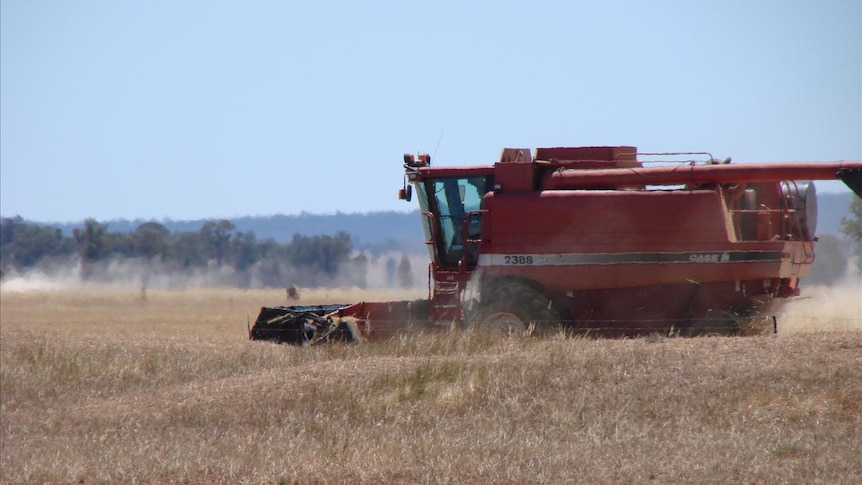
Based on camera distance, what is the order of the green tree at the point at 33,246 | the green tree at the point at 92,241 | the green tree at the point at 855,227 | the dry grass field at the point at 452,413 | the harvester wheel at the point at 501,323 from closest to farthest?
the dry grass field at the point at 452,413 < the harvester wheel at the point at 501,323 < the green tree at the point at 855,227 < the green tree at the point at 92,241 < the green tree at the point at 33,246

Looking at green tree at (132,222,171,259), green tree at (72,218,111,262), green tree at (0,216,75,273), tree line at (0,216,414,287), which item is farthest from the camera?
green tree at (0,216,75,273)

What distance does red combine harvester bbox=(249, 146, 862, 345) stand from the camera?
584 inches

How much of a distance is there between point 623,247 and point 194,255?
7590 cm

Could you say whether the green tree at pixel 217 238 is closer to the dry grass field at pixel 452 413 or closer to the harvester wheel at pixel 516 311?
the dry grass field at pixel 452 413

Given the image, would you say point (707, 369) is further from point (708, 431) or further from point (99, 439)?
point (99, 439)

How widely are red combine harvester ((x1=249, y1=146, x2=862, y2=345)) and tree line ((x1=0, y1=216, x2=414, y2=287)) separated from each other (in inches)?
1994

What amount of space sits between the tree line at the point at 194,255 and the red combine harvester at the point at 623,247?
5065 centimetres

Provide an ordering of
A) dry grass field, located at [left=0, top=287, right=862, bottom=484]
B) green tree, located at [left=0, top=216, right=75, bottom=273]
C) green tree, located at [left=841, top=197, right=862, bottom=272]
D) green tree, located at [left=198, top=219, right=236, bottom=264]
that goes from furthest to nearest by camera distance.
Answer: green tree, located at [left=198, top=219, right=236, bottom=264]
green tree, located at [left=0, top=216, right=75, bottom=273]
green tree, located at [left=841, top=197, right=862, bottom=272]
dry grass field, located at [left=0, top=287, right=862, bottom=484]

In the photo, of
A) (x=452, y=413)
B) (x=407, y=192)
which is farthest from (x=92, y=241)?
(x=452, y=413)

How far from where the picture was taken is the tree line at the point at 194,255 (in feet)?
234

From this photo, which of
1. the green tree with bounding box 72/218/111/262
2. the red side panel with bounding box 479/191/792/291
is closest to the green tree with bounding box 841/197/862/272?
the red side panel with bounding box 479/191/792/291

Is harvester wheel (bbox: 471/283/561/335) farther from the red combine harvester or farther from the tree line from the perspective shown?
the tree line

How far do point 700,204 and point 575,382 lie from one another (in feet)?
16.8

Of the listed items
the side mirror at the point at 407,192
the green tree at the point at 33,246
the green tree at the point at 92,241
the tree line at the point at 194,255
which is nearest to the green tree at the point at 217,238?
the tree line at the point at 194,255
